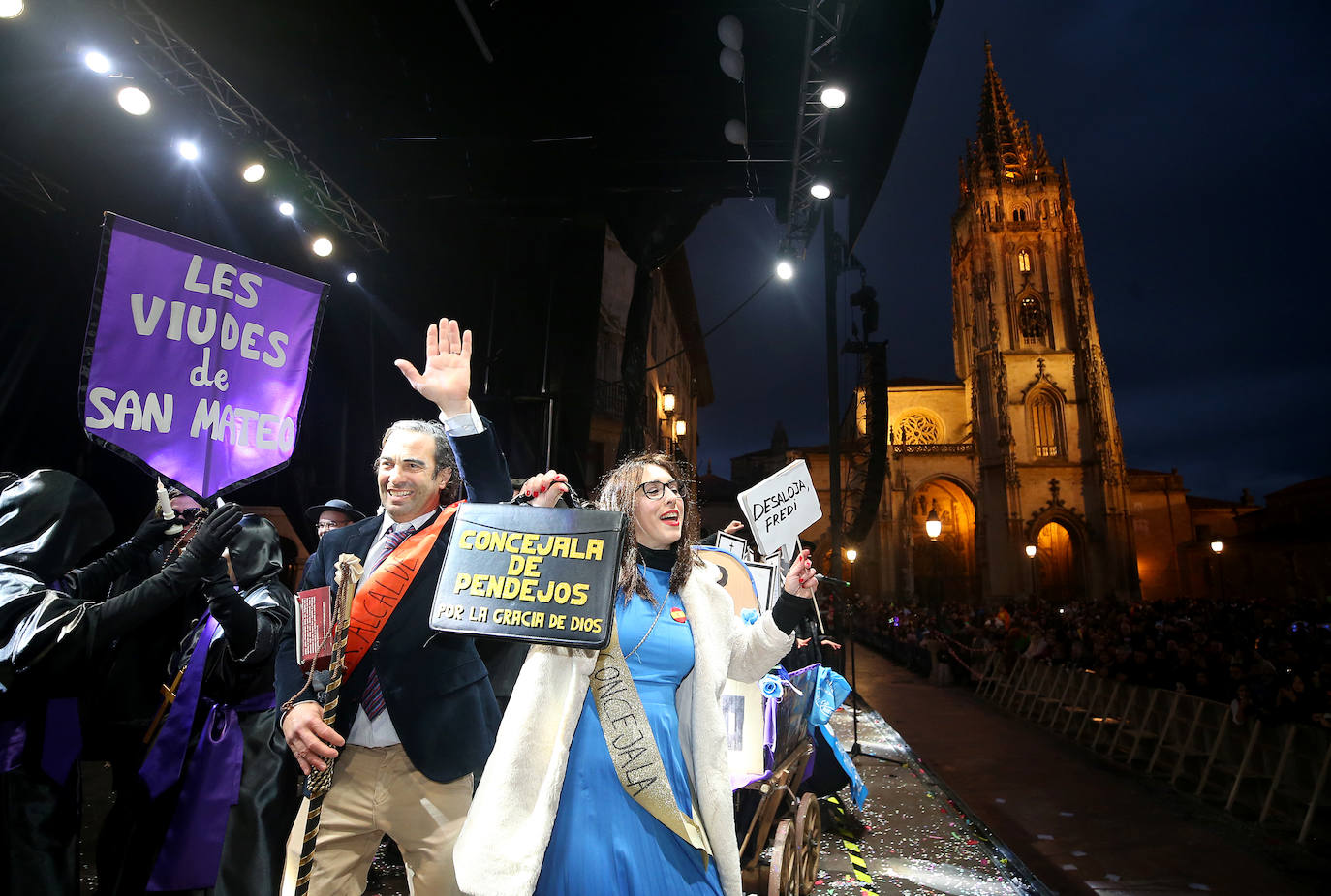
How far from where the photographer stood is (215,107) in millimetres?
5301

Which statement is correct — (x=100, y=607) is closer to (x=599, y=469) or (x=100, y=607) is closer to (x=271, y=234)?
(x=271, y=234)

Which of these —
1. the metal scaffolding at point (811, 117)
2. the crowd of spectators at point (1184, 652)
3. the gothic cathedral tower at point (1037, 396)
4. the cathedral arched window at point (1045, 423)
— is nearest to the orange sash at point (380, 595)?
the metal scaffolding at point (811, 117)

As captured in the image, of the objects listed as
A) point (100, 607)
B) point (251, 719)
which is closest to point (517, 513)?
point (100, 607)

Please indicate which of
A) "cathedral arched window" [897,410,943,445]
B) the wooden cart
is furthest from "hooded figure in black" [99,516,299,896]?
"cathedral arched window" [897,410,943,445]

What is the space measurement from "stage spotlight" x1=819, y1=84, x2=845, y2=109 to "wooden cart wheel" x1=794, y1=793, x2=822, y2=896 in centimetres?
615

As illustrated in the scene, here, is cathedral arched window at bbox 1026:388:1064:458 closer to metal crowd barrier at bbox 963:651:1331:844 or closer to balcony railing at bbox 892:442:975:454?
balcony railing at bbox 892:442:975:454

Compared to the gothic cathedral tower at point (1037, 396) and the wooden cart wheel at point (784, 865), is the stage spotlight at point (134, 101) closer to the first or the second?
the wooden cart wheel at point (784, 865)

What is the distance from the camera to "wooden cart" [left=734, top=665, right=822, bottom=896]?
9.95 feet

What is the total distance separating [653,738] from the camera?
1.74 metres

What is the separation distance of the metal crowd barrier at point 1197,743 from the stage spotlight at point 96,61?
1093 centimetres

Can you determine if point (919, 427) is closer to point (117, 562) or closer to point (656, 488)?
point (656, 488)

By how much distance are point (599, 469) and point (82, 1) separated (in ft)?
26.8

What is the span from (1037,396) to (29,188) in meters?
43.6

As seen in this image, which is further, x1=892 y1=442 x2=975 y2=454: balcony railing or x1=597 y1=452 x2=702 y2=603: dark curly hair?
x1=892 y1=442 x2=975 y2=454: balcony railing
